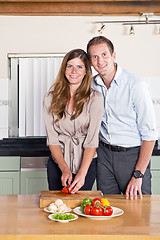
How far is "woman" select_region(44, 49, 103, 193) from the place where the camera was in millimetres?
2074

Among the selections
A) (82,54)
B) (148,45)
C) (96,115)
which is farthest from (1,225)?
(148,45)

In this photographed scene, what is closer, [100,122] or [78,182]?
[78,182]

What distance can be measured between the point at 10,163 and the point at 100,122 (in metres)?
1.48

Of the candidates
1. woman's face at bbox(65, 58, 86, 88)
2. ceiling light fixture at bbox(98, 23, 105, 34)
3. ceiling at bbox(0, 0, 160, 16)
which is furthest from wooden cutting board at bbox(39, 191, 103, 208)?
ceiling at bbox(0, 0, 160, 16)

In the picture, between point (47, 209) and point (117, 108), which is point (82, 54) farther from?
point (47, 209)

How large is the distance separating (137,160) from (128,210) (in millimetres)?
501

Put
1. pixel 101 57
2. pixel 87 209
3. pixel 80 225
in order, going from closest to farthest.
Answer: pixel 80 225 → pixel 87 209 → pixel 101 57

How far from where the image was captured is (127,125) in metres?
2.11

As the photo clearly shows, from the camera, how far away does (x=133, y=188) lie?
6.33 feet

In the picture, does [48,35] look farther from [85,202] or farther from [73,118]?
[85,202]

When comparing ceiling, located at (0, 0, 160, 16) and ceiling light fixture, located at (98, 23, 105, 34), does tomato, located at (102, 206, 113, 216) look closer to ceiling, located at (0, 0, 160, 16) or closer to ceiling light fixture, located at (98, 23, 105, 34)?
ceiling light fixture, located at (98, 23, 105, 34)

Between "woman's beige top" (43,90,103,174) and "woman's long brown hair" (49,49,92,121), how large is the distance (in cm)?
3

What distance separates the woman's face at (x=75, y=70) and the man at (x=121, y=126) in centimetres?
8

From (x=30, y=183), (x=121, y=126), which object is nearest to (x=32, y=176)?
(x=30, y=183)
